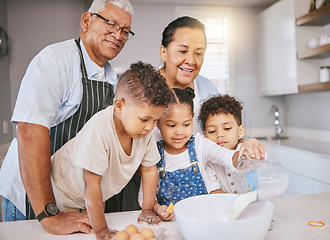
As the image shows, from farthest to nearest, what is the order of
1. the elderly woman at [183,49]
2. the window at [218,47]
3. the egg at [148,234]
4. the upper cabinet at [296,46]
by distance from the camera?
the window at [218,47] < the upper cabinet at [296,46] < the elderly woman at [183,49] < the egg at [148,234]

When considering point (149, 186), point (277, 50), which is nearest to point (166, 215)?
point (149, 186)

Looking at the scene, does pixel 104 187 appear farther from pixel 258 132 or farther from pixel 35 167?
pixel 258 132

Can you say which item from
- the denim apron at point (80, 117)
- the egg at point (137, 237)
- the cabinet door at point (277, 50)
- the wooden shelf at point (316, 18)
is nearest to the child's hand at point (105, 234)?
the egg at point (137, 237)

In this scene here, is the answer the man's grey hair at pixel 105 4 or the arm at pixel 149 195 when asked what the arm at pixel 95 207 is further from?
the man's grey hair at pixel 105 4

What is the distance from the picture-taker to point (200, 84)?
1558mm

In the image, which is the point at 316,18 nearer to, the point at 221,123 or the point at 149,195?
the point at 221,123

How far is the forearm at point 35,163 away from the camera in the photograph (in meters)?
0.99

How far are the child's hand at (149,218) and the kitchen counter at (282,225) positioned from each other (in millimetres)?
19

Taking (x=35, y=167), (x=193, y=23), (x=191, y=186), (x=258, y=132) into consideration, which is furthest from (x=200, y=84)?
(x=258, y=132)

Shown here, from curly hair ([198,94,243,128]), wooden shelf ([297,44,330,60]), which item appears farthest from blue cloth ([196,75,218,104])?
wooden shelf ([297,44,330,60])

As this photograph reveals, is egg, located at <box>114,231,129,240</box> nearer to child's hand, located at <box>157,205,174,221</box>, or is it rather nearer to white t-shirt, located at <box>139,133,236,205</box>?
child's hand, located at <box>157,205,174,221</box>

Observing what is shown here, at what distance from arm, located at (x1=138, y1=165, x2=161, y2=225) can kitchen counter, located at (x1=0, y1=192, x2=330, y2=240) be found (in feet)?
0.10

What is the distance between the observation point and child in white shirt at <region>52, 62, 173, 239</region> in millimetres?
896

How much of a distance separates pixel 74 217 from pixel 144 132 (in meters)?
0.33
